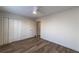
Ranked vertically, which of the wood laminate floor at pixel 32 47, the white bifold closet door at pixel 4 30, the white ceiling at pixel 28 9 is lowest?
the wood laminate floor at pixel 32 47

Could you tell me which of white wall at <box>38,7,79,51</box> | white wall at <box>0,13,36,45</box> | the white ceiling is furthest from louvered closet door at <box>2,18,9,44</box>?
white wall at <box>38,7,79,51</box>

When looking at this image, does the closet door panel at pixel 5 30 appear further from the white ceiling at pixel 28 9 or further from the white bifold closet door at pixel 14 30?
the white ceiling at pixel 28 9

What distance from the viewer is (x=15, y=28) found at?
1215 mm

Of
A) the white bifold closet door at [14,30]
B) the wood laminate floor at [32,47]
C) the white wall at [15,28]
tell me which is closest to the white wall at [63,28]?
the wood laminate floor at [32,47]

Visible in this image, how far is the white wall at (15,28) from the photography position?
113cm

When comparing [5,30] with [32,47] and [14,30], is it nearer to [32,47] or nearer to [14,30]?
[14,30]

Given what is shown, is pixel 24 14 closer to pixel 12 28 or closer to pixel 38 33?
pixel 12 28

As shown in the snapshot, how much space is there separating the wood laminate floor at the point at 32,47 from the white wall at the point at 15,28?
0.09 metres

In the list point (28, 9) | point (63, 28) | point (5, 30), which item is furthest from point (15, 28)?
point (63, 28)

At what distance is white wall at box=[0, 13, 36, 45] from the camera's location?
1127 mm

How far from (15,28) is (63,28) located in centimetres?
88
